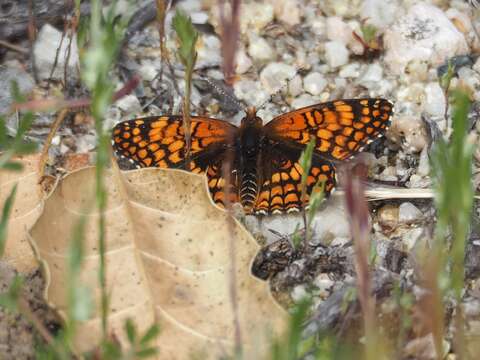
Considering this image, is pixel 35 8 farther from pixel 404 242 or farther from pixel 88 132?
pixel 404 242

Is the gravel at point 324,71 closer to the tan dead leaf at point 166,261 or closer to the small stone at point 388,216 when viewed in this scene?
the small stone at point 388,216

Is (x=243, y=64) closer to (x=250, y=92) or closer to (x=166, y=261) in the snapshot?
(x=250, y=92)

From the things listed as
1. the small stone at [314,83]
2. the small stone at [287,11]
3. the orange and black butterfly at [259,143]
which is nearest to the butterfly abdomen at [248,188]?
the orange and black butterfly at [259,143]

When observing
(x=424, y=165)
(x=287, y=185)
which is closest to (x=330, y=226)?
(x=287, y=185)

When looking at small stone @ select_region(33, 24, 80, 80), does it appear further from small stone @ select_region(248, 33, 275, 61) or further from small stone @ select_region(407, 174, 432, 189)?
small stone @ select_region(407, 174, 432, 189)

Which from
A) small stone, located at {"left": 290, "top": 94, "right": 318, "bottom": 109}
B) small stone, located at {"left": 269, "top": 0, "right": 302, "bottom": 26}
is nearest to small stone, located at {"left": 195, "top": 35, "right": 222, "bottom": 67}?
small stone, located at {"left": 269, "top": 0, "right": 302, "bottom": 26}
